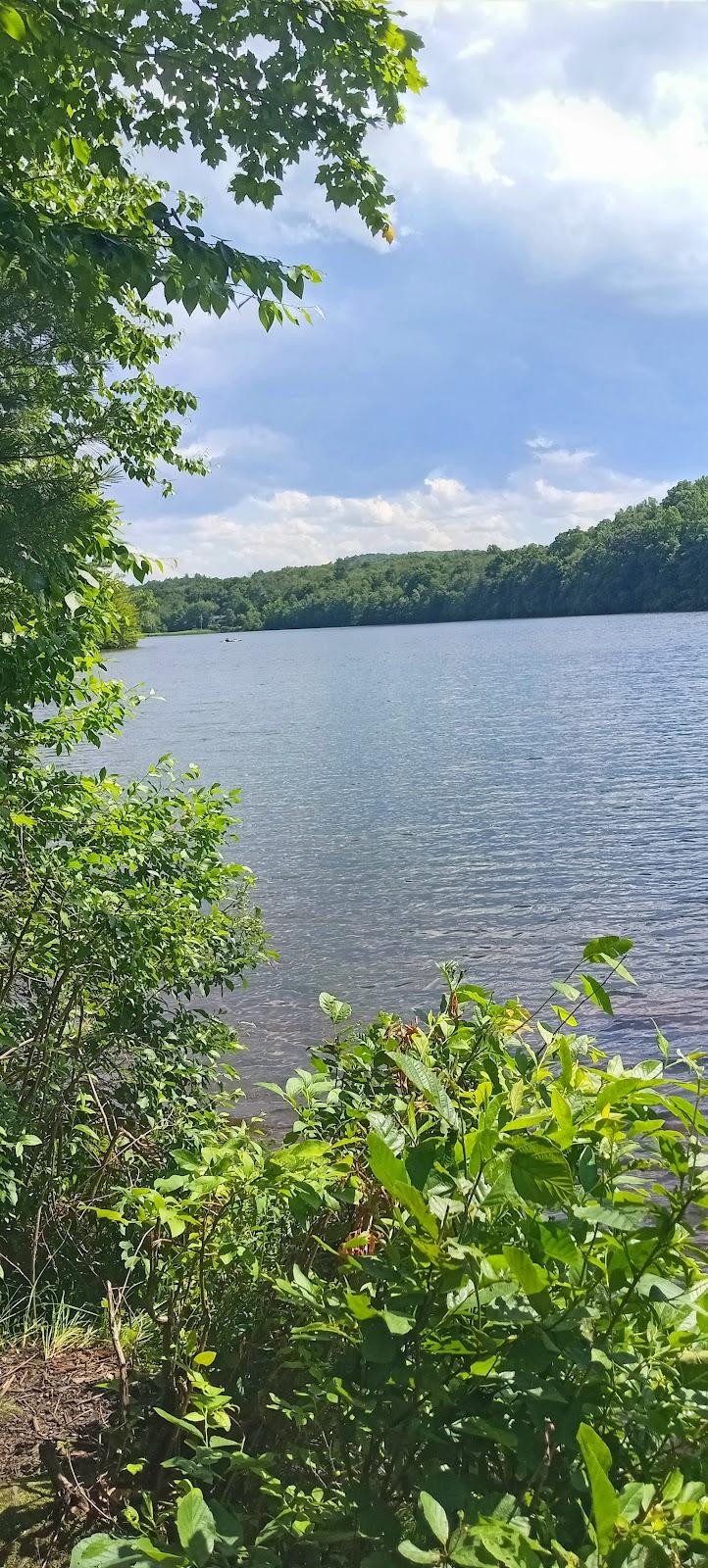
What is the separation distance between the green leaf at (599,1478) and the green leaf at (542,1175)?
31 cm

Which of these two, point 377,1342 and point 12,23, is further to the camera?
point 12,23

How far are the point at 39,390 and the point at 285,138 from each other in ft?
4.96

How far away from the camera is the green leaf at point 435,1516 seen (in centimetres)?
145

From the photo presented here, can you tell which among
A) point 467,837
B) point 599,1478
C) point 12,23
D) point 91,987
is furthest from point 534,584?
point 599,1478

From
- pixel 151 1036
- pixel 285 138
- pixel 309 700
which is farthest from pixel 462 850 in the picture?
pixel 309 700

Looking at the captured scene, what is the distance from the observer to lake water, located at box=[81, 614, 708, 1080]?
13023 mm

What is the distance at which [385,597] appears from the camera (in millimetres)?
183125

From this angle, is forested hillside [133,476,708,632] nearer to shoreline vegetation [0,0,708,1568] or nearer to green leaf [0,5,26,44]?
shoreline vegetation [0,0,708,1568]

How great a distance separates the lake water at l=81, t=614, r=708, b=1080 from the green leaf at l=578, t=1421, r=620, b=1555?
4272 millimetres

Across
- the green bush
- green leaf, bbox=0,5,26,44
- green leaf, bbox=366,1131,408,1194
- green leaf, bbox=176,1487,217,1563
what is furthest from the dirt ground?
green leaf, bbox=0,5,26,44

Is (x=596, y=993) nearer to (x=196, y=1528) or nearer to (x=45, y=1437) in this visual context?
(x=196, y=1528)

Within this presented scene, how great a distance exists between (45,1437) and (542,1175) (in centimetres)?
271

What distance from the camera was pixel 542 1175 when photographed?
160cm

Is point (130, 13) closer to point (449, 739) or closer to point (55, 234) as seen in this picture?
point (55, 234)
